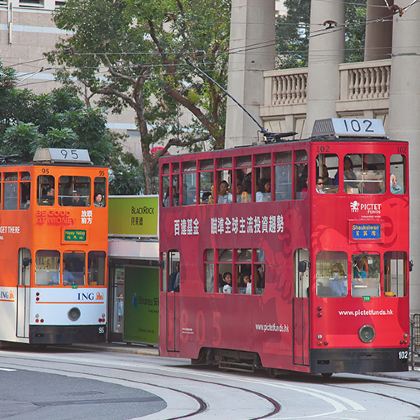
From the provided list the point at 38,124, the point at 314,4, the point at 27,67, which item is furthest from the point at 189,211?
the point at 27,67

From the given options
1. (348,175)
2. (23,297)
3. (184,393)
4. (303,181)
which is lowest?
(184,393)

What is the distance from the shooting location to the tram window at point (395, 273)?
84.2 feet

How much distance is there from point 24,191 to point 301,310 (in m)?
12.7

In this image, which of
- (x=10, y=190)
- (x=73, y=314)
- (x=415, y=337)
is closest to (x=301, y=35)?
(x=10, y=190)

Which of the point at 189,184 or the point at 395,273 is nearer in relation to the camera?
the point at 395,273

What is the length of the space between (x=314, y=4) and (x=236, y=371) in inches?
507

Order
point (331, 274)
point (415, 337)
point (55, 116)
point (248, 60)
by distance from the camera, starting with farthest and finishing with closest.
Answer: point (55, 116) → point (248, 60) → point (415, 337) → point (331, 274)

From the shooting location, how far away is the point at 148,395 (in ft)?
76.7

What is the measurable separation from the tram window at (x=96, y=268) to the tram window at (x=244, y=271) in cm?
995

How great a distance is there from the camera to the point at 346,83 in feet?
127

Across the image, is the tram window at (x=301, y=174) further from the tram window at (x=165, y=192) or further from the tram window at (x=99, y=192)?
the tram window at (x=99, y=192)

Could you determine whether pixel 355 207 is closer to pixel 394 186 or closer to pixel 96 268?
pixel 394 186

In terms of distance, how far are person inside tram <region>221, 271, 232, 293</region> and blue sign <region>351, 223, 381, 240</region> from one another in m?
3.15

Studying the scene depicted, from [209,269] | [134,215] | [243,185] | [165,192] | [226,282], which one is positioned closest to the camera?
[243,185]
